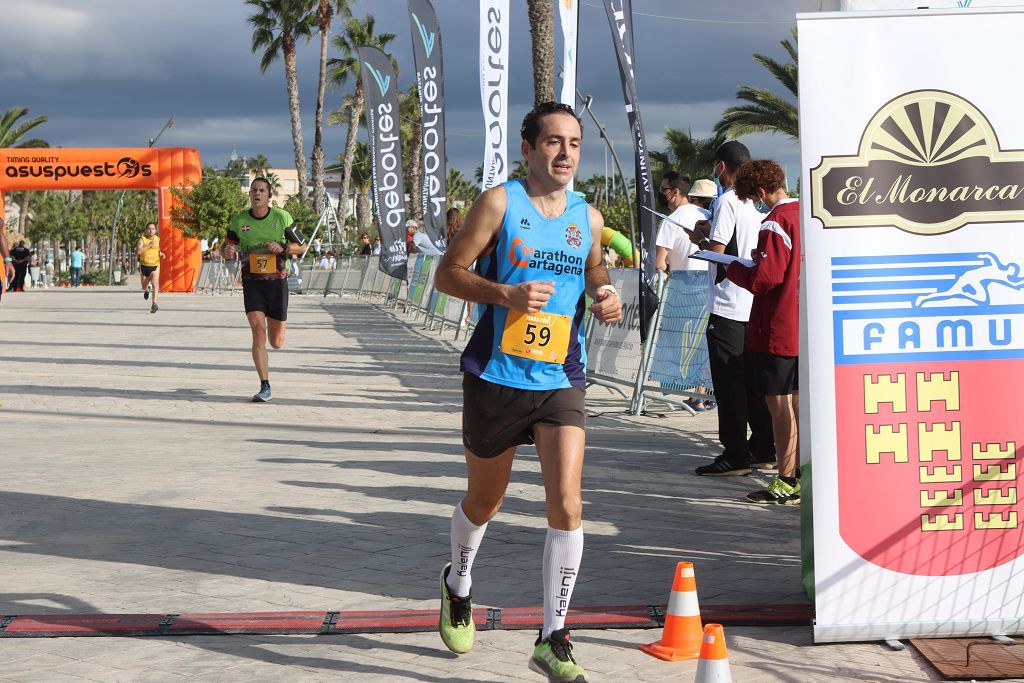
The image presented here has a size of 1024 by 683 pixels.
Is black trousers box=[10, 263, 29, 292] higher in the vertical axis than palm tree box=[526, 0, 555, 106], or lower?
lower

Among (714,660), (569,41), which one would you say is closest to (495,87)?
(569,41)

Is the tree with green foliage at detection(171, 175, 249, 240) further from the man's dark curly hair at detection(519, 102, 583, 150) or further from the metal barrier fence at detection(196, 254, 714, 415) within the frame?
the man's dark curly hair at detection(519, 102, 583, 150)

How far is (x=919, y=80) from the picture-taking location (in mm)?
4531

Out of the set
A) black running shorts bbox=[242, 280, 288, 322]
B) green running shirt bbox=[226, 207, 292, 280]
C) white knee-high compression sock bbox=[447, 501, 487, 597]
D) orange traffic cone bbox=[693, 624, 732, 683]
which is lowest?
orange traffic cone bbox=[693, 624, 732, 683]

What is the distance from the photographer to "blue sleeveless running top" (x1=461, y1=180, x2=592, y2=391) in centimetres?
430

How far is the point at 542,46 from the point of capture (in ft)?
57.5

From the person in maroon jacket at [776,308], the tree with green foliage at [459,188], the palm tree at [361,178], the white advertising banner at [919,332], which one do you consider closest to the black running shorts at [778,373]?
the person in maroon jacket at [776,308]

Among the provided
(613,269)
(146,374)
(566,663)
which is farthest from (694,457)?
(146,374)

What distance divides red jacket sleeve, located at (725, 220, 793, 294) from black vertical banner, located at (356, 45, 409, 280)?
13.7 metres

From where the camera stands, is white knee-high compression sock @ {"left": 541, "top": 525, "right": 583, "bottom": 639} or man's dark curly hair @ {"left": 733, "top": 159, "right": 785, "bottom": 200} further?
man's dark curly hair @ {"left": 733, "top": 159, "right": 785, "bottom": 200}

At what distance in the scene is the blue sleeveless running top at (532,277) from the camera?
4.30 meters

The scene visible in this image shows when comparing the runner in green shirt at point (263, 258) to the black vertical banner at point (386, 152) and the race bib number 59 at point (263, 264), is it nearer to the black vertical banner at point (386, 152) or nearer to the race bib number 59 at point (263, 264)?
the race bib number 59 at point (263, 264)

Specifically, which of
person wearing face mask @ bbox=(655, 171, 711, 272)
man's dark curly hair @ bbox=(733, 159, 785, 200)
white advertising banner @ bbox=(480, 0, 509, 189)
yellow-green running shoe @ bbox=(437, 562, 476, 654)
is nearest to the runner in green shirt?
white advertising banner @ bbox=(480, 0, 509, 189)

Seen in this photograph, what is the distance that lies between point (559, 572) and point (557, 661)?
1.00 ft
